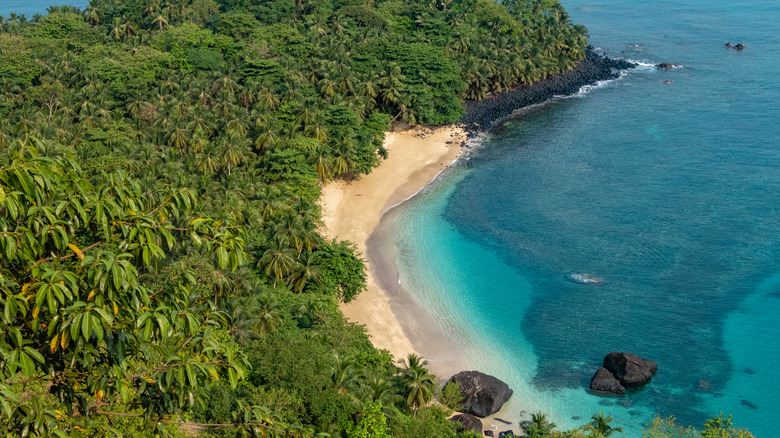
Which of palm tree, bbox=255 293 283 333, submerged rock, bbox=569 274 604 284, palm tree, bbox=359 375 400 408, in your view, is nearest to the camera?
palm tree, bbox=359 375 400 408

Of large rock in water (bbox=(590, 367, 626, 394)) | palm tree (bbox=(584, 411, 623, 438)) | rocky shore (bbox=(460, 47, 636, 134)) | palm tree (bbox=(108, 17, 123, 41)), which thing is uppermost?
palm tree (bbox=(108, 17, 123, 41))

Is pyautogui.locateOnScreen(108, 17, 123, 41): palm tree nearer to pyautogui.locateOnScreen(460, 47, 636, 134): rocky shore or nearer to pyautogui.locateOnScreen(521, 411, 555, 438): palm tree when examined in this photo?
pyautogui.locateOnScreen(460, 47, 636, 134): rocky shore

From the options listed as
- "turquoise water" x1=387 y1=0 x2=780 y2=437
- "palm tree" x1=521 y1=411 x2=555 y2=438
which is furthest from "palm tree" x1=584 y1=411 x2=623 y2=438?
"turquoise water" x1=387 y1=0 x2=780 y2=437

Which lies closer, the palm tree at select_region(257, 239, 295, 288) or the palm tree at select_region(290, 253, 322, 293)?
the palm tree at select_region(257, 239, 295, 288)

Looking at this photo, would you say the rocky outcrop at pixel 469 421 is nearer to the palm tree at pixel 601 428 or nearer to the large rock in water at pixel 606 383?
the palm tree at pixel 601 428

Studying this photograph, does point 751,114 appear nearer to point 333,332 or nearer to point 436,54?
point 436,54

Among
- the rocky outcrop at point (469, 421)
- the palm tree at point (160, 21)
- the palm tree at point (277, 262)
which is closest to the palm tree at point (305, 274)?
the palm tree at point (277, 262)

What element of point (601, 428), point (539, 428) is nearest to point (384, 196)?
point (539, 428)

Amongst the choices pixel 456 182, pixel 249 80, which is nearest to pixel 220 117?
pixel 249 80
